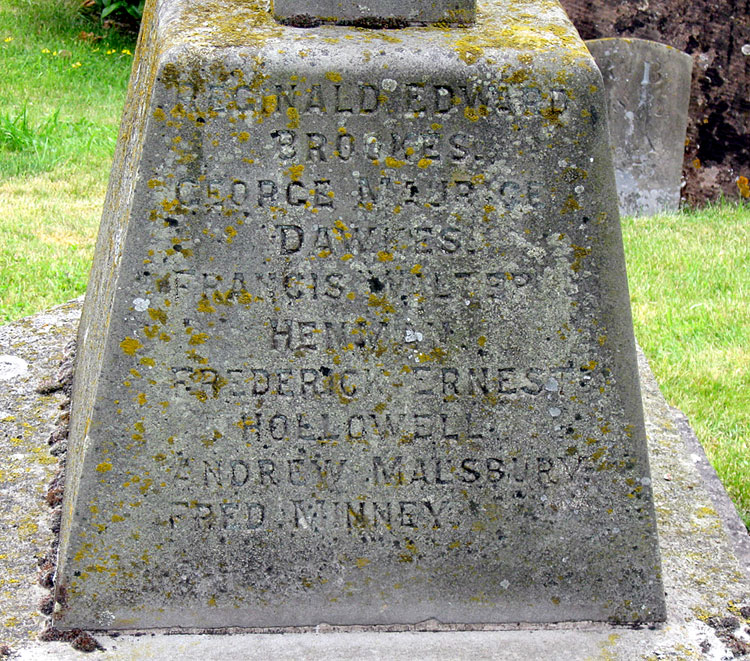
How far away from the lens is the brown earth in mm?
7441

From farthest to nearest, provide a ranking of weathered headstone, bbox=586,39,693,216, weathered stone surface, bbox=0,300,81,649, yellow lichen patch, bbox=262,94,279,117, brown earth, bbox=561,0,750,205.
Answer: brown earth, bbox=561,0,750,205
weathered headstone, bbox=586,39,693,216
weathered stone surface, bbox=0,300,81,649
yellow lichen patch, bbox=262,94,279,117

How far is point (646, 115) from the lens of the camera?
23.9 feet

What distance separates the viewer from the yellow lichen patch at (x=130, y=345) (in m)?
2.20

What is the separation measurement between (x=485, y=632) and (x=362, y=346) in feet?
2.45

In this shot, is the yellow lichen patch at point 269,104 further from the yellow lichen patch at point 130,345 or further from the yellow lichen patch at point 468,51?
the yellow lichen patch at point 130,345

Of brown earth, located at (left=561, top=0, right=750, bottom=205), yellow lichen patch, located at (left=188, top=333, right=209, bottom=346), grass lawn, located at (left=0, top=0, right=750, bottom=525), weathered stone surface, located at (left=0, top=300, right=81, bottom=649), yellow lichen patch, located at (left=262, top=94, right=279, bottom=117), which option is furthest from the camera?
brown earth, located at (left=561, top=0, right=750, bottom=205)

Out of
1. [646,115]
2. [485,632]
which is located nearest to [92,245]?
[646,115]

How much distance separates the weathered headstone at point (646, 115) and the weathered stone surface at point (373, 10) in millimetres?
5223

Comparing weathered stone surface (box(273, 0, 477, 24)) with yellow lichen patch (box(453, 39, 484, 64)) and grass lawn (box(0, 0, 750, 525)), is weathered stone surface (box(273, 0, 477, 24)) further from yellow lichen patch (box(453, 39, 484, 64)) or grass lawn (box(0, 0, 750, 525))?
grass lawn (box(0, 0, 750, 525))

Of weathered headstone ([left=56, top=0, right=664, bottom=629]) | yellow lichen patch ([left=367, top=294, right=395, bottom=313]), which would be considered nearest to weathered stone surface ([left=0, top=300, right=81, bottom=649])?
weathered headstone ([left=56, top=0, right=664, bottom=629])

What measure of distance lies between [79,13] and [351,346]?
10.3m

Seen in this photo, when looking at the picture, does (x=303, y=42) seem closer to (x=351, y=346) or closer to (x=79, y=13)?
(x=351, y=346)

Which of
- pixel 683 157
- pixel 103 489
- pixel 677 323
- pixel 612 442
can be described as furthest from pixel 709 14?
pixel 103 489

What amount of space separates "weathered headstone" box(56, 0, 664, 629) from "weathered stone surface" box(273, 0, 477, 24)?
4 centimetres
